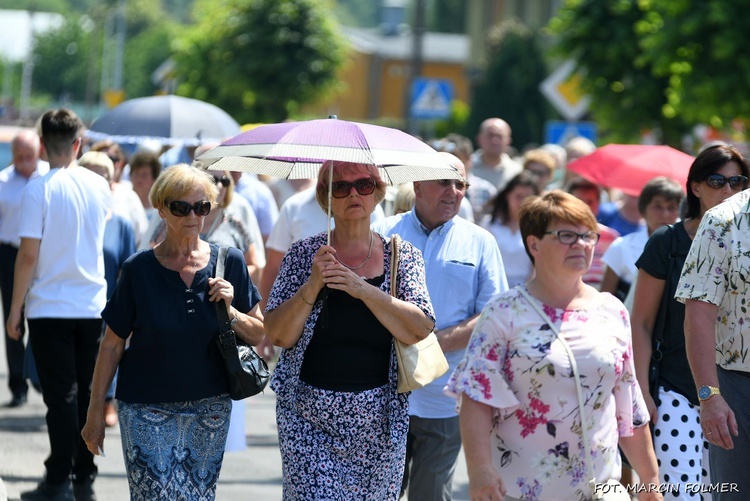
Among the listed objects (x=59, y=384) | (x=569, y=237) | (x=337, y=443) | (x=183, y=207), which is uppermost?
(x=569, y=237)

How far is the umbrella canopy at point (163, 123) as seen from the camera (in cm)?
966

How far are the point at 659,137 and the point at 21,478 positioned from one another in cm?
1673

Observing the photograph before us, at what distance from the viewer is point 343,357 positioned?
5.16 m

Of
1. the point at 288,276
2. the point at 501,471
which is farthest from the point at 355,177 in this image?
the point at 501,471

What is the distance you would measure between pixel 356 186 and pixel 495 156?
7.56 m

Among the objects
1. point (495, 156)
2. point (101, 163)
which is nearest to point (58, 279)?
point (101, 163)

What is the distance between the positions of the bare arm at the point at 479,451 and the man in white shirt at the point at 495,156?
807cm

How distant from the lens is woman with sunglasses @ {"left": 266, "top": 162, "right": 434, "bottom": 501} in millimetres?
5102

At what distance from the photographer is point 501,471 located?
4531 mm

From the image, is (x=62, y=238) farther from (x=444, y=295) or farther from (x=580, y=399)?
(x=580, y=399)

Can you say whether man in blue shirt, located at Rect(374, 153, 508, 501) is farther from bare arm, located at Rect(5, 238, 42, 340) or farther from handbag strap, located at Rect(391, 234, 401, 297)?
bare arm, located at Rect(5, 238, 42, 340)

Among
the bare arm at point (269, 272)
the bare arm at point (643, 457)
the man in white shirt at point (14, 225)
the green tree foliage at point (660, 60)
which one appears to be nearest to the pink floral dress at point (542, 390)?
the bare arm at point (643, 457)

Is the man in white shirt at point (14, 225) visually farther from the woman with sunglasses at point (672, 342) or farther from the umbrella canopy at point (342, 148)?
the woman with sunglasses at point (672, 342)

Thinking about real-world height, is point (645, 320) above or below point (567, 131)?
above
